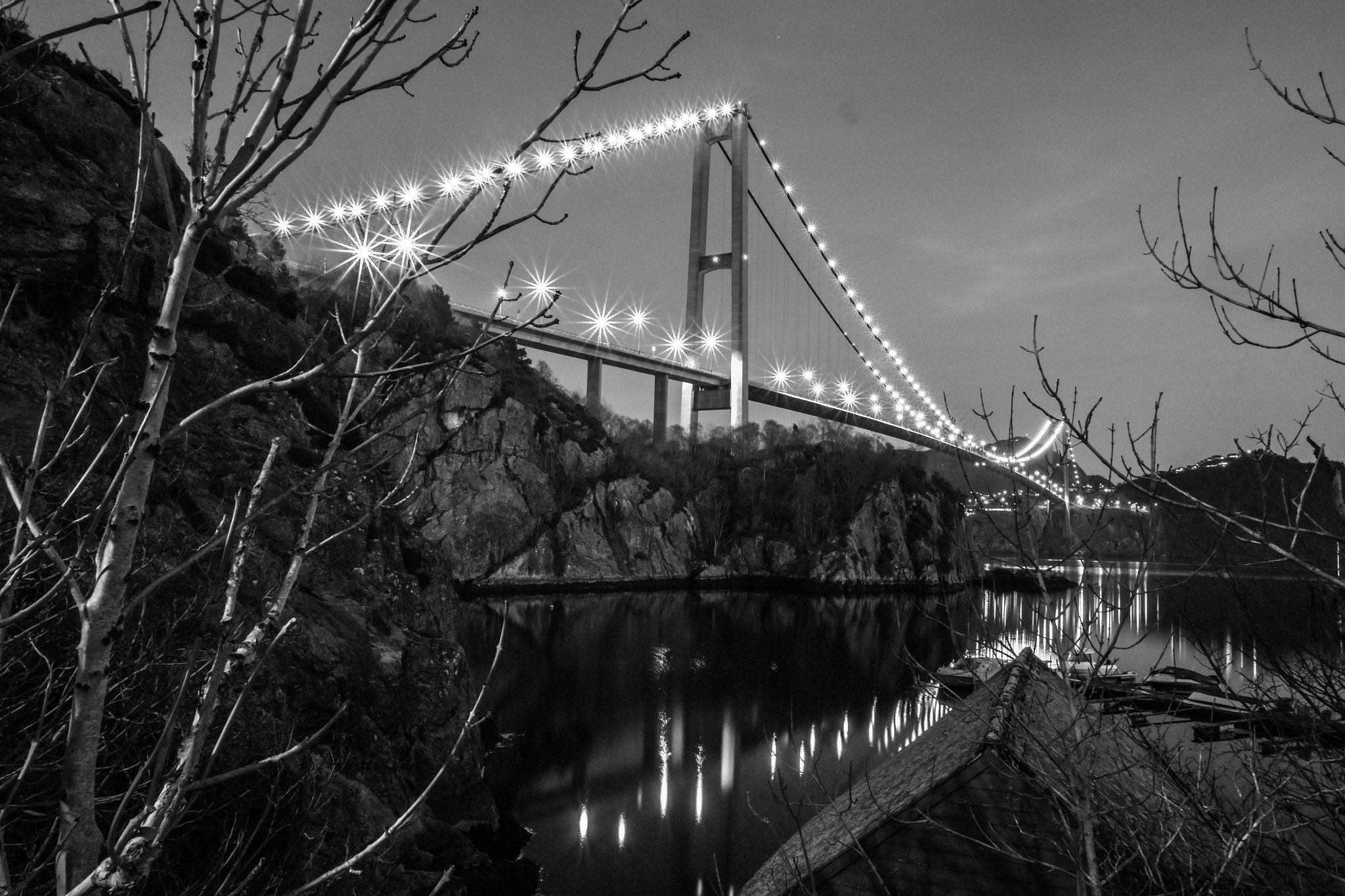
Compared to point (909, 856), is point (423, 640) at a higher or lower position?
higher

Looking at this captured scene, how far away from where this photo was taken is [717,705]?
1557 cm

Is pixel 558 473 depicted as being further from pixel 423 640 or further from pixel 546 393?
pixel 423 640

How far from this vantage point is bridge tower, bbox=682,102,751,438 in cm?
3994

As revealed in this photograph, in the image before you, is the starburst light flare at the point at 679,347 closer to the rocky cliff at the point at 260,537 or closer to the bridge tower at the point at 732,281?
the bridge tower at the point at 732,281

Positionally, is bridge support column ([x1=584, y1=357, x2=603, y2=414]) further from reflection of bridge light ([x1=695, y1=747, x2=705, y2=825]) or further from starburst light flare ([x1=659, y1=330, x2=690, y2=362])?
reflection of bridge light ([x1=695, y1=747, x2=705, y2=825])

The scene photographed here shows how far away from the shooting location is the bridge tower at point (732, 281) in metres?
39.9

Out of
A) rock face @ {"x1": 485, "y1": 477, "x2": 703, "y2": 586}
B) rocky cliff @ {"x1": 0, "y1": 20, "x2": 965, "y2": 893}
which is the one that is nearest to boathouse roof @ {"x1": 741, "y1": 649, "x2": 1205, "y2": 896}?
rocky cliff @ {"x1": 0, "y1": 20, "x2": 965, "y2": 893}

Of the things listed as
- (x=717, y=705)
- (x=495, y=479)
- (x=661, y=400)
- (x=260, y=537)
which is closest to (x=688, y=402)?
(x=661, y=400)

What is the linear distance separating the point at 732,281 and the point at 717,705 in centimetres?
2893

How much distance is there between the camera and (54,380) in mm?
6344

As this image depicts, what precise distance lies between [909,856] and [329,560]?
20.5 feet

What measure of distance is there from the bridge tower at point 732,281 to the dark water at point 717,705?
15.3 metres

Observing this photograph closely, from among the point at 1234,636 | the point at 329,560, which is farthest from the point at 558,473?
the point at 329,560

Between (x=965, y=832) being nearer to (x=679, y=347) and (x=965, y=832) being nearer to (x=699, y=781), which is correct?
(x=699, y=781)
